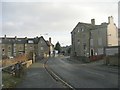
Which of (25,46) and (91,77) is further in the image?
(25,46)

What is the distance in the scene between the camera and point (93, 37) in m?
85.0

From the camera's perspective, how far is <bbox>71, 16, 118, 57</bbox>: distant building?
78.8 m

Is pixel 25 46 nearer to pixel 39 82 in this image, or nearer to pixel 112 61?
pixel 112 61

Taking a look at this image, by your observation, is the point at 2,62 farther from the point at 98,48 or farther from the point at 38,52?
the point at 38,52

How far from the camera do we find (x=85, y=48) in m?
88.8

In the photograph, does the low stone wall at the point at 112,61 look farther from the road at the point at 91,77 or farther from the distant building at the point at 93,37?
the distant building at the point at 93,37

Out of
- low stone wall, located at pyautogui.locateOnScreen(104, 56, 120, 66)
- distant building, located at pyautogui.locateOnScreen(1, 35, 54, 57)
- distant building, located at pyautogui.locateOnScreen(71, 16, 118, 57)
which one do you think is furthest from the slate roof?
low stone wall, located at pyautogui.locateOnScreen(104, 56, 120, 66)

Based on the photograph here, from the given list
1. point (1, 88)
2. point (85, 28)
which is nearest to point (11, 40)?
point (85, 28)

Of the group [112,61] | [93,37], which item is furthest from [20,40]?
[112,61]

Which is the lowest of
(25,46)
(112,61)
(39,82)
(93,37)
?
(39,82)

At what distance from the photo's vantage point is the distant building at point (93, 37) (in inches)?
3100

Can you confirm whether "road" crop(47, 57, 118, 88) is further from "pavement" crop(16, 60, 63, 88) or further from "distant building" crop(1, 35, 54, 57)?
"distant building" crop(1, 35, 54, 57)

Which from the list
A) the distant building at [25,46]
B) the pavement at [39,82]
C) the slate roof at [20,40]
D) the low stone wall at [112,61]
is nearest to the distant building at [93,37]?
the low stone wall at [112,61]

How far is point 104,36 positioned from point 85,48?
37.6 ft
